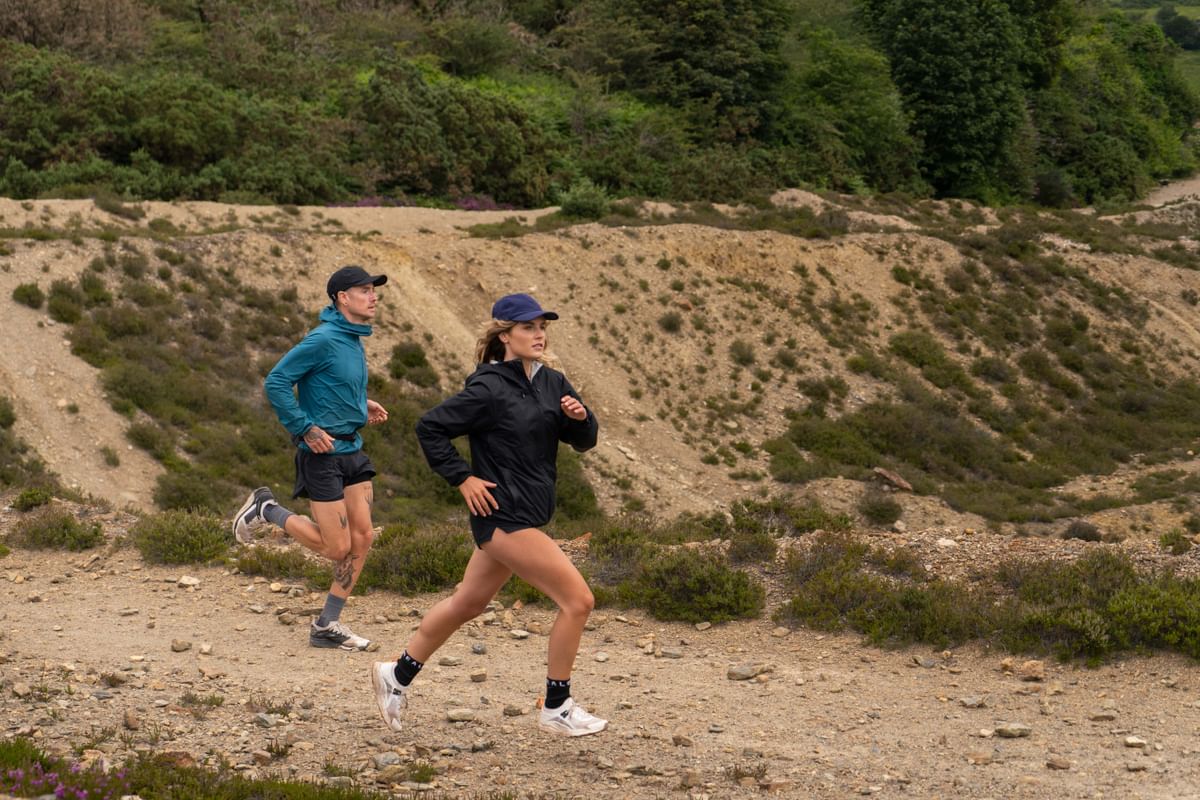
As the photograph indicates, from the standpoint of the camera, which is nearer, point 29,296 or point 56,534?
point 56,534

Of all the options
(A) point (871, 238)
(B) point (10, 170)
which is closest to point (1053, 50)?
(A) point (871, 238)

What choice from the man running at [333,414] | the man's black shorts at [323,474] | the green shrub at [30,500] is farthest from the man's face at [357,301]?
the green shrub at [30,500]

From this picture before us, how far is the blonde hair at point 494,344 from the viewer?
5.59m

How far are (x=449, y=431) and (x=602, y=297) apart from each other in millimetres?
22035

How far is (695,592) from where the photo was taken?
8.28 metres

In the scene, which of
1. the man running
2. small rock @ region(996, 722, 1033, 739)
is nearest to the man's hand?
the man running

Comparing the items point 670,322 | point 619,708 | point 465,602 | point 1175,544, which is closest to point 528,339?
point 465,602

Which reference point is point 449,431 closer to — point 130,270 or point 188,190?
point 130,270

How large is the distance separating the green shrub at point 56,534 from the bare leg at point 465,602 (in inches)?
196

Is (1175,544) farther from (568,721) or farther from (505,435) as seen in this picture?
(505,435)

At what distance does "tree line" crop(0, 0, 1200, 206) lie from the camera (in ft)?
106

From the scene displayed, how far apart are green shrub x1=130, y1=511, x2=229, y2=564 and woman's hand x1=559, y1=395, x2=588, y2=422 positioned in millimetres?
4853

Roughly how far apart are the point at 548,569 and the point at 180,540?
16.4 ft

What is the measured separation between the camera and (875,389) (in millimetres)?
27391
